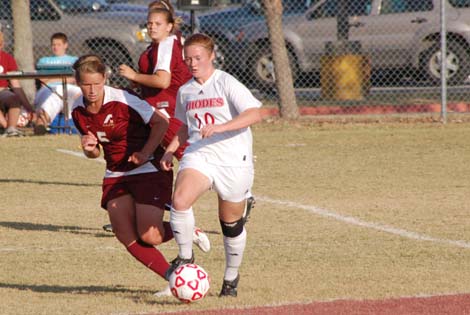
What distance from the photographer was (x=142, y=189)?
23.5ft

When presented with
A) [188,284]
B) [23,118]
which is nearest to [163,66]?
[188,284]

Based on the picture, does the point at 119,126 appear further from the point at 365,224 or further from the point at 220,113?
the point at 365,224

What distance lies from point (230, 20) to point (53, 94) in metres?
5.55

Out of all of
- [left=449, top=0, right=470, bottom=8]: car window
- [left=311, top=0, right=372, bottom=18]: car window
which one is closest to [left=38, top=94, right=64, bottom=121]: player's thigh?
[left=311, top=0, right=372, bottom=18]: car window

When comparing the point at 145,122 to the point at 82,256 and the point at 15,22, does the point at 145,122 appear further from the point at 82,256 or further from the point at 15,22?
the point at 15,22

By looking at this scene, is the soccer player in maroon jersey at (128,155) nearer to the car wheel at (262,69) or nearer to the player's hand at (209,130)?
the player's hand at (209,130)

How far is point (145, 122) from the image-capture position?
23.9 ft

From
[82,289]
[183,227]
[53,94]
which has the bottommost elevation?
[53,94]

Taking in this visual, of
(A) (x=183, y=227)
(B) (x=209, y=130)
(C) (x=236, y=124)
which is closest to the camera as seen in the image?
(B) (x=209, y=130)

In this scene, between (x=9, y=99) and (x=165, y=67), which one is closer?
(x=165, y=67)

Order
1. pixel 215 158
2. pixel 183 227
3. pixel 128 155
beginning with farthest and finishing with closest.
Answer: pixel 128 155
pixel 215 158
pixel 183 227

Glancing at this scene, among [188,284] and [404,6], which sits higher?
[404,6]

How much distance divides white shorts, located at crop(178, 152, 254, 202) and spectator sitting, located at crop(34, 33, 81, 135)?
9982 mm

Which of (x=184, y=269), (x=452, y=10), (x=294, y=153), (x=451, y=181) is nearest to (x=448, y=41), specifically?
(x=452, y=10)
